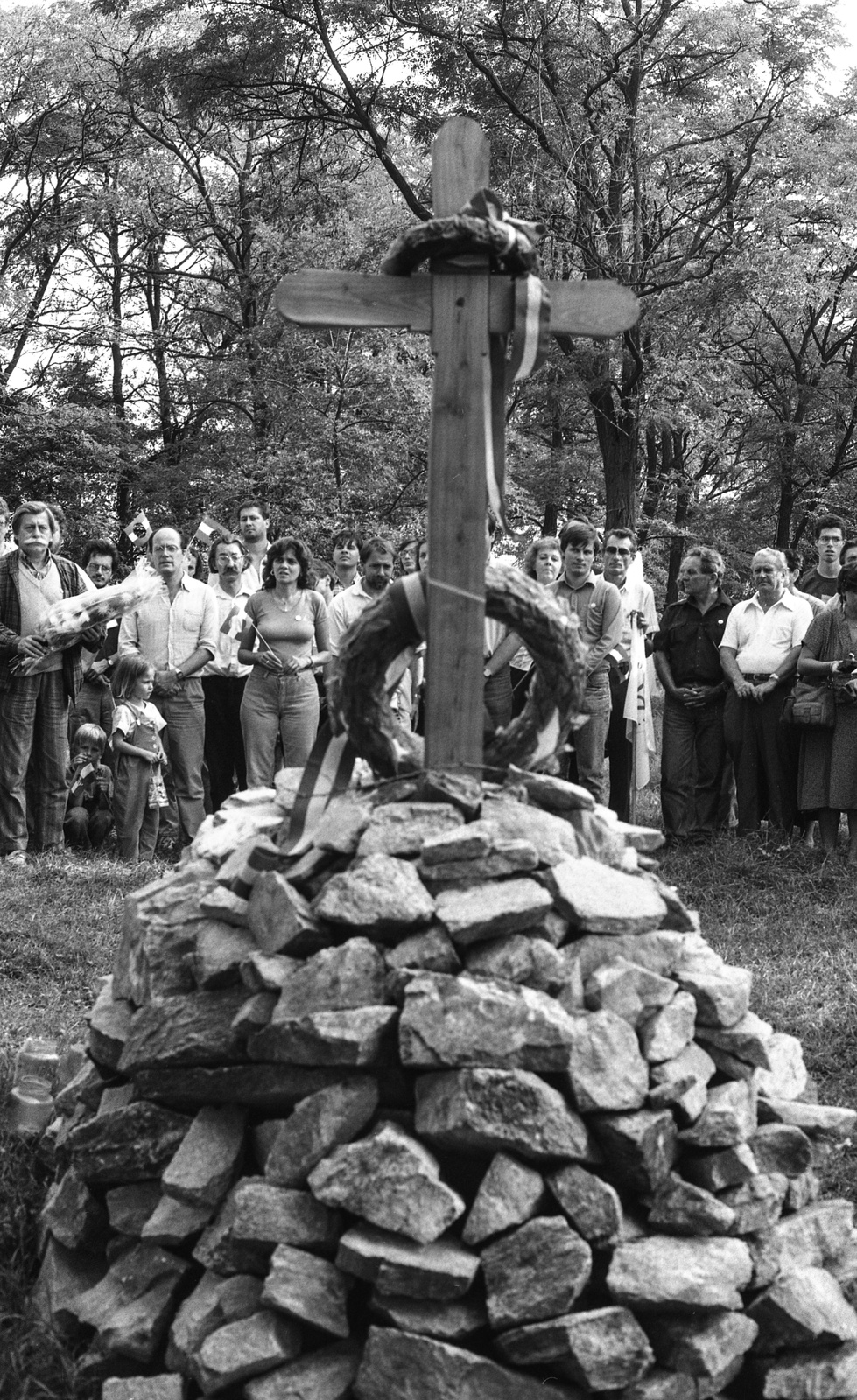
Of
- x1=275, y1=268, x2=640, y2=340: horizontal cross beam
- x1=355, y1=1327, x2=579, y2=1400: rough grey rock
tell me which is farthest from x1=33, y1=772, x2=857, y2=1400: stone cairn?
x1=275, y1=268, x2=640, y2=340: horizontal cross beam

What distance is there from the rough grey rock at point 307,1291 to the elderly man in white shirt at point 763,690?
665 cm

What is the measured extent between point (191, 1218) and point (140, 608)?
20.4ft

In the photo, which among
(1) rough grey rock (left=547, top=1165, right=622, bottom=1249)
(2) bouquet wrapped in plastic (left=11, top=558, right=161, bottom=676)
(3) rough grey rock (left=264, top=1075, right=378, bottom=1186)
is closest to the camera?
(1) rough grey rock (left=547, top=1165, right=622, bottom=1249)

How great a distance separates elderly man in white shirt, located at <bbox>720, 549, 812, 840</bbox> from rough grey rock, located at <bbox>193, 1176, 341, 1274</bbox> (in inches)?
260

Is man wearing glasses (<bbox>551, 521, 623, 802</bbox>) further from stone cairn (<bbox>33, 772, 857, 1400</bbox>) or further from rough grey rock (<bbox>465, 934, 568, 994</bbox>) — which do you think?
rough grey rock (<bbox>465, 934, 568, 994</bbox>)

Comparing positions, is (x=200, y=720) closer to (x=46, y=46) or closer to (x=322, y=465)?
(x=322, y=465)

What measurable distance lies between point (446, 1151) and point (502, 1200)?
0.20 m

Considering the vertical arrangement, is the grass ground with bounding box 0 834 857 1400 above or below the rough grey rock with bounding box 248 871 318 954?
below

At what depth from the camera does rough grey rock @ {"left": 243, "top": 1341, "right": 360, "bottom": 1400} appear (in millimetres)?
2820

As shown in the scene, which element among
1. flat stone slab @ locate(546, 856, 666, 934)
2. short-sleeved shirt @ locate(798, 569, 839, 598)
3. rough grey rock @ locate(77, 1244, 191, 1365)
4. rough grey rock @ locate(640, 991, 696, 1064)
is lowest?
rough grey rock @ locate(77, 1244, 191, 1365)

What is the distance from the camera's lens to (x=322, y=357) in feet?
60.3

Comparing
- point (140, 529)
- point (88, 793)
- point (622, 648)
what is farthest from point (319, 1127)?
point (140, 529)

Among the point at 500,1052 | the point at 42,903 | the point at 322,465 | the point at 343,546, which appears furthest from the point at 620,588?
the point at 322,465

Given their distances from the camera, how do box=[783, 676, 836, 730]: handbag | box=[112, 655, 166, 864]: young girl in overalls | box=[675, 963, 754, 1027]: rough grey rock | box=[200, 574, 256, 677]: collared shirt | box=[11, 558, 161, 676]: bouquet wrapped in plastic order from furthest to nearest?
box=[200, 574, 256, 677]: collared shirt, box=[112, 655, 166, 864]: young girl in overalls, box=[783, 676, 836, 730]: handbag, box=[11, 558, 161, 676]: bouquet wrapped in plastic, box=[675, 963, 754, 1027]: rough grey rock
